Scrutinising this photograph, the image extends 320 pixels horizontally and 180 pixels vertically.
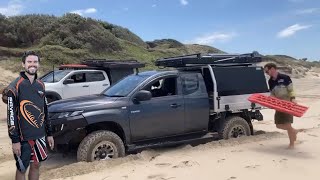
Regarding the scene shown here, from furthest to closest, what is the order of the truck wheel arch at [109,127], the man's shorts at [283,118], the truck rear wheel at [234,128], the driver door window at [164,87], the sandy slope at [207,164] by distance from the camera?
the truck rear wheel at [234,128] < the driver door window at [164,87] < the man's shorts at [283,118] < the truck wheel arch at [109,127] < the sandy slope at [207,164]

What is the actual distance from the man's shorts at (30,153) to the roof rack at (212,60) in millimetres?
4716

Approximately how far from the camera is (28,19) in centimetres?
3225

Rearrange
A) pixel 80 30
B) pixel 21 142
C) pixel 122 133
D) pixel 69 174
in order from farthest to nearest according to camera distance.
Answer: pixel 80 30 → pixel 122 133 → pixel 69 174 → pixel 21 142

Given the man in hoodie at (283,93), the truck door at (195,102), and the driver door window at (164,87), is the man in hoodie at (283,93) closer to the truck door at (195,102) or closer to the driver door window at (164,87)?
the truck door at (195,102)

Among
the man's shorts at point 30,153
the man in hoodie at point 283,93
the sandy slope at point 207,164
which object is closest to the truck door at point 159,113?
the sandy slope at point 207,164

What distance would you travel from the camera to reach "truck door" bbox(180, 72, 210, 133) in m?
8.70

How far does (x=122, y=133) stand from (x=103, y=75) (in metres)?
7.97

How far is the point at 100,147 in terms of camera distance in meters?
7.52

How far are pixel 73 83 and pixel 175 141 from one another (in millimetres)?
7235

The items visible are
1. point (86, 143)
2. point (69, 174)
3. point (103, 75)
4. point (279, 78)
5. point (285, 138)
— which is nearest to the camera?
point (69, 174)

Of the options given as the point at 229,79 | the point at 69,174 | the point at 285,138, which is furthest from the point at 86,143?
the point at 285,138

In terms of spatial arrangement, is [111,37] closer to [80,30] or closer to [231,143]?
[80,30]

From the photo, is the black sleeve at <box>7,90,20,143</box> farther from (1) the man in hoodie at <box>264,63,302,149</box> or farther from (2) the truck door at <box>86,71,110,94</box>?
(2) the truck door at <box>86,71,110,94</box>

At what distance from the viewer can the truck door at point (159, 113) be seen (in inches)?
315
